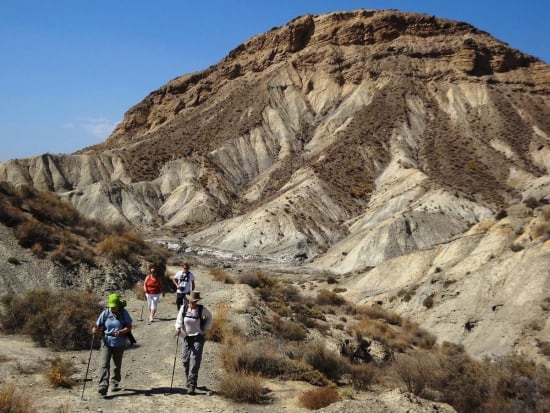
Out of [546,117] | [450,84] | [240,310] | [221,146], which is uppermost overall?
[450,84]

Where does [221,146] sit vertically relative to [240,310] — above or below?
above

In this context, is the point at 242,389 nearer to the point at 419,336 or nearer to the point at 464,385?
the point at 464,385

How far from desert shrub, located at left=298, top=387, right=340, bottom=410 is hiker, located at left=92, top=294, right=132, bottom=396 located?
3.45 meters

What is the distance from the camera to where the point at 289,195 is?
6397 cm

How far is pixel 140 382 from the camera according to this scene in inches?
416

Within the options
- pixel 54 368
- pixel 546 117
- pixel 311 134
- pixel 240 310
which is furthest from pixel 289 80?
pixel 54 368

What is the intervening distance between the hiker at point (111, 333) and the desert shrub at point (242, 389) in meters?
2.04

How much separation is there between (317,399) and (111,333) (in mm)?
3895

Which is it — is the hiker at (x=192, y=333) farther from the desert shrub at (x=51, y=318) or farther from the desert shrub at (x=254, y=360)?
the desert shrub at (x=51, y=318)

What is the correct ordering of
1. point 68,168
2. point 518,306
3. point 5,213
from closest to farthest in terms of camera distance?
point 5,213 → point 518,306 → point 68,168

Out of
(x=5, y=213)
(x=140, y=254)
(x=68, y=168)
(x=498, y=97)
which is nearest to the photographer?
(x=5, y=213)

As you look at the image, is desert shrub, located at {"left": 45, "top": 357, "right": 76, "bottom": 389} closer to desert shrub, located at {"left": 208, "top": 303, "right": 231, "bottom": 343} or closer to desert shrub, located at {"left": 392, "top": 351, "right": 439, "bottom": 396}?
desert shrub, located at {"left": 208, "top": 303, "right": 231, "bottom": 343}

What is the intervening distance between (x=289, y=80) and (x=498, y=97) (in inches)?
1350

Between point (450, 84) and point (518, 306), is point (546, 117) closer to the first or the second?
point (450, 84)
